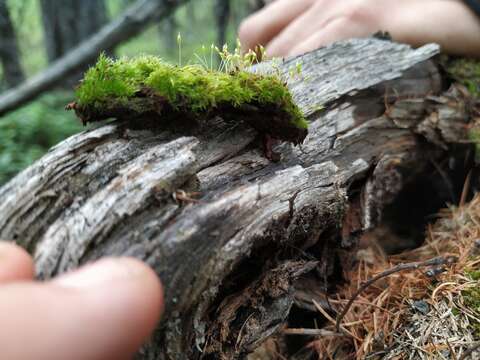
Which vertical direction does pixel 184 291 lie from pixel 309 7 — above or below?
below

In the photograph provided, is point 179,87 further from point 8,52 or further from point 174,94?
point 8,52

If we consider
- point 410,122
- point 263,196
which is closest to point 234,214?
point 263,196

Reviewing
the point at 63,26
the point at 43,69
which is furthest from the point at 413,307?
the point at 63,26

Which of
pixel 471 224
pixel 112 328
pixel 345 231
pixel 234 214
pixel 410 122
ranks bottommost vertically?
pixel 471 224

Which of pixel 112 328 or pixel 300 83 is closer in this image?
pixel 112 328

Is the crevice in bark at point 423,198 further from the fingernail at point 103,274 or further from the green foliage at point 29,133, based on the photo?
the green foliage at point 29,133

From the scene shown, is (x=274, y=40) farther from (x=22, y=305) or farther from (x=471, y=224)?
(x=22, y=305)

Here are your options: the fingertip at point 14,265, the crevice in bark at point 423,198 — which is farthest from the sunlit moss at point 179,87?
the crevice in bark at point 423,198

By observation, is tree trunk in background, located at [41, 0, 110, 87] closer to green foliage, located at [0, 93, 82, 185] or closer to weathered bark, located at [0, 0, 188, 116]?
green foliage, located at [0, 93, 82, 185]
